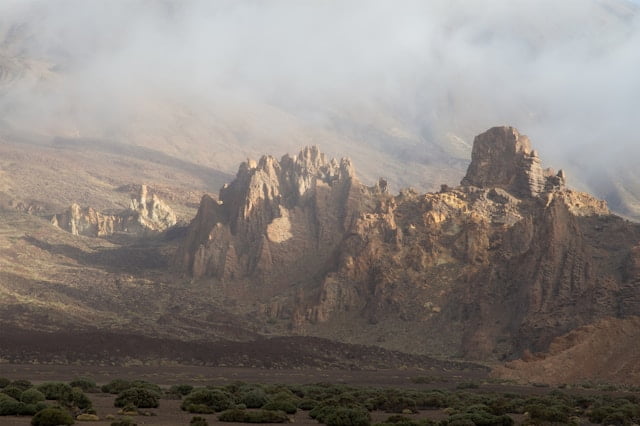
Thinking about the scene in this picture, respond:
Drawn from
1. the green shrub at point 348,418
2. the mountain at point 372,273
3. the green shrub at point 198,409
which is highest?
the mountain at point 372,273

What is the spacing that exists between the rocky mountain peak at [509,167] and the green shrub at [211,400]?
86.2 meters

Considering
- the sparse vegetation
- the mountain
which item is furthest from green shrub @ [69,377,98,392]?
the mountain

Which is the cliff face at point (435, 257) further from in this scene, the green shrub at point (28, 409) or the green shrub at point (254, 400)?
the green shrub at point (28, 409)

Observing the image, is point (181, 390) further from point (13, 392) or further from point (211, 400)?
point (13, 392)

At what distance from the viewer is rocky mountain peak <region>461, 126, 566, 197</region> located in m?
134

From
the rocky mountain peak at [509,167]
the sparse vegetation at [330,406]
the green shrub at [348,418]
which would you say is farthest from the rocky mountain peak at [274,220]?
the green shrub at [348,418]

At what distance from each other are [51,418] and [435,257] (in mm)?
90031

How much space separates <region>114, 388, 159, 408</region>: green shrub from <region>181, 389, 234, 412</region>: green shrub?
1589 mm

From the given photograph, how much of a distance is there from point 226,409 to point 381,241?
81948 mm

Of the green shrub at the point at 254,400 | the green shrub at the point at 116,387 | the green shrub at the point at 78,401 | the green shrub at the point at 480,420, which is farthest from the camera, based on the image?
the green shrub at the point at 116,387

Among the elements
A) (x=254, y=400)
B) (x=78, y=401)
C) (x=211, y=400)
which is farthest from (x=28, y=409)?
(x=254, y=400)

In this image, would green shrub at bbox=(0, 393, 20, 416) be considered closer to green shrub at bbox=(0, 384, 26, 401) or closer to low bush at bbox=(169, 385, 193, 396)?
green shrub at bbox=(0, 384, 26, 401)

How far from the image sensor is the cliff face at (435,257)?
356 ft

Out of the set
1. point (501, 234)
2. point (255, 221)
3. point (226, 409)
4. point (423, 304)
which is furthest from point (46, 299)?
point (226, 409)
